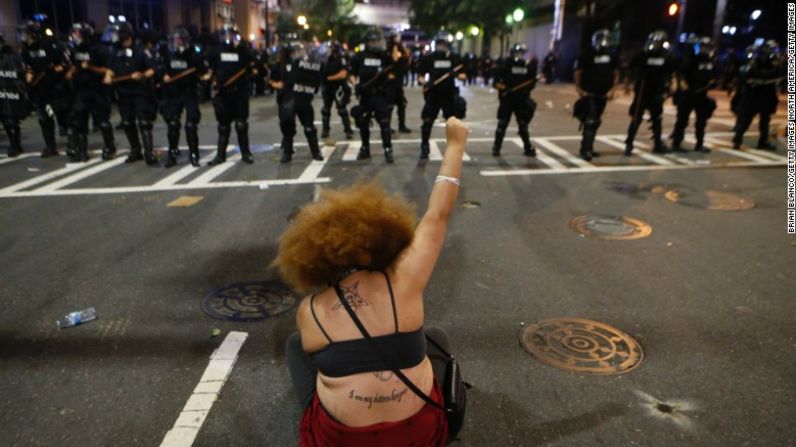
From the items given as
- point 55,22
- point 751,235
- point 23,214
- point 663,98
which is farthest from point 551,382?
point 55,22

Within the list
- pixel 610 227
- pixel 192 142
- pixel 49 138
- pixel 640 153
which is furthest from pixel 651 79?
pixel 49 138

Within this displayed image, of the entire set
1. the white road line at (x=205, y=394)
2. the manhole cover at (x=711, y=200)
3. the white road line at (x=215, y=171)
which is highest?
the manhole cover at (x=711, y=200)

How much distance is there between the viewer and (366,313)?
199cm

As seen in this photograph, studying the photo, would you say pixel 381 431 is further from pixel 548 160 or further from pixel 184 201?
pixel 548 160

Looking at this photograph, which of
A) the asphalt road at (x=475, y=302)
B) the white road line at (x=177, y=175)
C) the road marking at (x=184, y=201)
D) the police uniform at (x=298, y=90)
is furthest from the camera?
the police uniform at (x=298, y=90)

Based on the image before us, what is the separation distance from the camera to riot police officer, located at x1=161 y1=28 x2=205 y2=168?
→ 8.81 metres

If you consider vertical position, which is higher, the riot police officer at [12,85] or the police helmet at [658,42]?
the police helmet at [658,42]

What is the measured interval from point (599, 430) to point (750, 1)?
126 ft

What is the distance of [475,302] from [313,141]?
6208 mm

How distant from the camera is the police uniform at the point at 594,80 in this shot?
915 cm

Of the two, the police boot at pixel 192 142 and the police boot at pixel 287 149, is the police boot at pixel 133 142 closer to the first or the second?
the police boot at pixel 192 142

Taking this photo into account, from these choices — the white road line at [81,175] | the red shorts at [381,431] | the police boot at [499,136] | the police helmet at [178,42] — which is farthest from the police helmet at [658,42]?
the white road line at [81,175]

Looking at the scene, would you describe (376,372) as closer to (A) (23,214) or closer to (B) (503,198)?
(B) (503,198)

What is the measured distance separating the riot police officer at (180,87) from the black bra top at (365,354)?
8.00m
